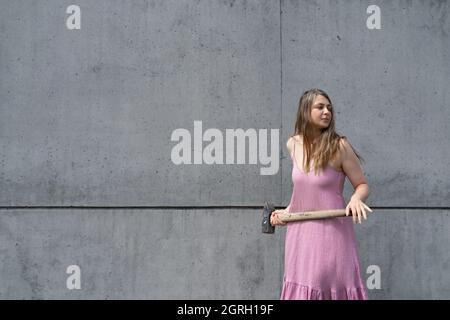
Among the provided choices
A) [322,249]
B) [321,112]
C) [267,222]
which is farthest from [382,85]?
[322,249]

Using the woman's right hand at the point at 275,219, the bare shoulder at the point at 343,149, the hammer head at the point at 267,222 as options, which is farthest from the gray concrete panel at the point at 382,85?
the bare shoulder at the point at 343,149

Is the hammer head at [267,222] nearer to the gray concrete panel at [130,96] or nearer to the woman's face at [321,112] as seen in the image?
the woman's face at [321,112]

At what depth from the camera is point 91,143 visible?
217 inches

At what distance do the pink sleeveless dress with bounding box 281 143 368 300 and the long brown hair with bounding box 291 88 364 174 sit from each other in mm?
64

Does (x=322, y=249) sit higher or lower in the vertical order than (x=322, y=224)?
lower

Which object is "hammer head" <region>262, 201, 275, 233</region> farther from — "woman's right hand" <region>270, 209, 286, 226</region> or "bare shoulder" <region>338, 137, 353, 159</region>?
"bare shoulder" <region>338, 137, 353, 159</region>

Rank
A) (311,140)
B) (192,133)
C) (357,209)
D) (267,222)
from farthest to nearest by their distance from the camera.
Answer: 1. (192,133)
2. (267,222)
3. (311,140)
4. (357,209)

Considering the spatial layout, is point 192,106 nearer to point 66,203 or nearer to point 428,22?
point 66,203

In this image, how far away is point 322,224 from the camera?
418 cm

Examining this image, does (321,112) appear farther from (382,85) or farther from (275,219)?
(382,85)

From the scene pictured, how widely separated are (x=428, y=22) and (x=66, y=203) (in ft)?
10.6

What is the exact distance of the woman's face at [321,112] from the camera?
4246mm

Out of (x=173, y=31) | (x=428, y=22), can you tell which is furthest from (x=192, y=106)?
(x=428, y=22)

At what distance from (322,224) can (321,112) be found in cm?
68
